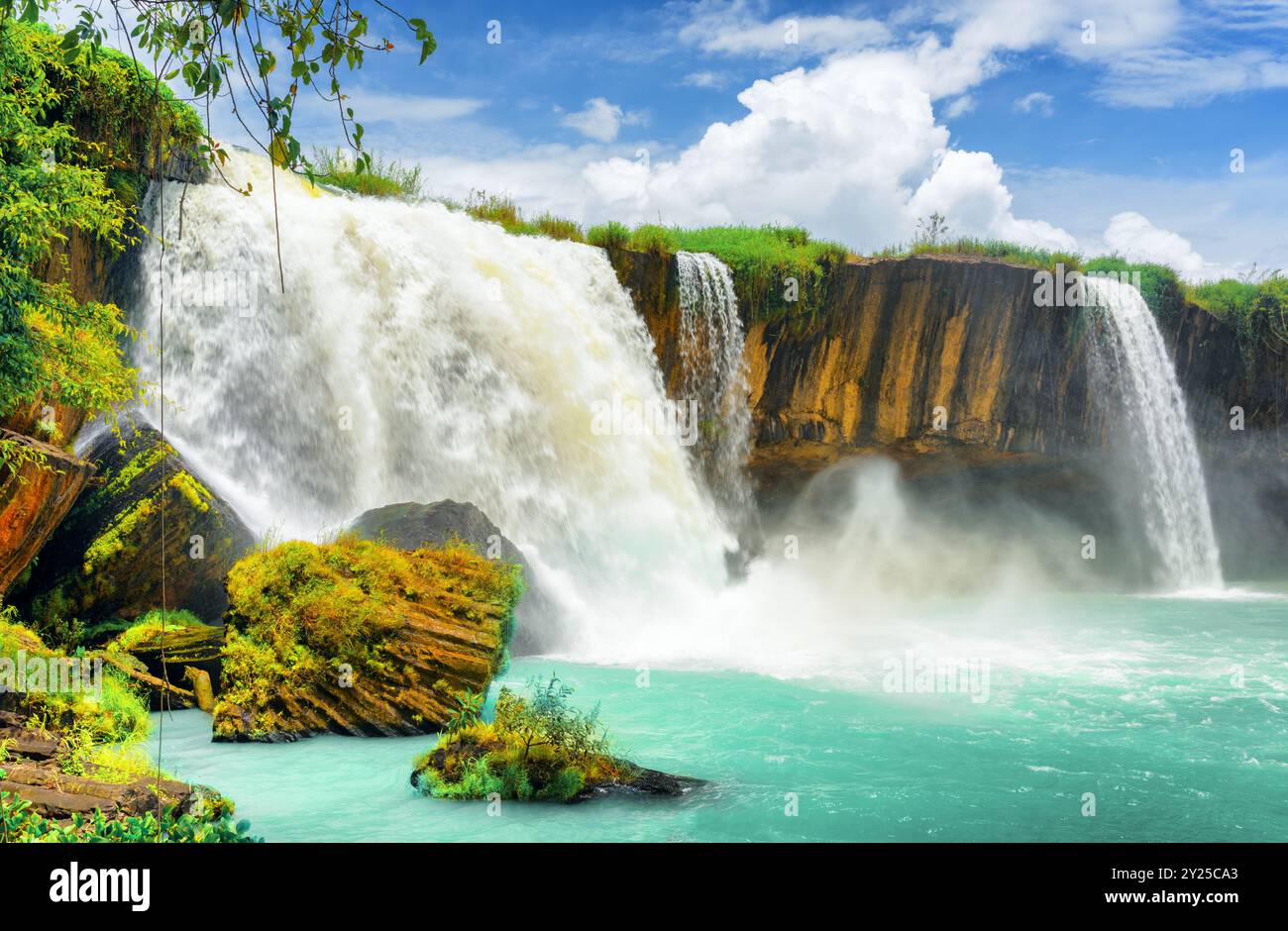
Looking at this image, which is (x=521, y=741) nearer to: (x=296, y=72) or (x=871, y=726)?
(x=871, y=726)

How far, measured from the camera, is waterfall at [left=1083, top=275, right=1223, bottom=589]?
22.6 m

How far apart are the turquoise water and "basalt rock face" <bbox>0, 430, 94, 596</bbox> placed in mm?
2004

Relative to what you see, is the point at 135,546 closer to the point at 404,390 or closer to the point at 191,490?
the point at 191,490

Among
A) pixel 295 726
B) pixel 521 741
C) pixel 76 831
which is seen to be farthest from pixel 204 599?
pixel 76 831

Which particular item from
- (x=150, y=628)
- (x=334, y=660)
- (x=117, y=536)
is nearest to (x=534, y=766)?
(x=334, y=660)

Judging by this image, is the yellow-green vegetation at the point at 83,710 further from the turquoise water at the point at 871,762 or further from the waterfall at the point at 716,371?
the waterfall at the point at 716,371

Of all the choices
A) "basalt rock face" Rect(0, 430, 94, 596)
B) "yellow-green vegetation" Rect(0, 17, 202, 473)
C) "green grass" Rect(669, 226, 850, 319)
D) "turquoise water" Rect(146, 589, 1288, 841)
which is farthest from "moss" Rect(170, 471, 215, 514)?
"green grass" Rect(669, 226, 850, 319)

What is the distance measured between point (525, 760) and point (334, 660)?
7.49ft

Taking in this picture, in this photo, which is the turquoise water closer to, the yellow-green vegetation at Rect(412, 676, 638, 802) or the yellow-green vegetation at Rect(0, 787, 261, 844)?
the yellow-green vegetation at Rect(412, 676, 638, 802)

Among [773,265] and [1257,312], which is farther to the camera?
[1257,312]

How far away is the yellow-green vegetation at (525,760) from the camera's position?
6.51m

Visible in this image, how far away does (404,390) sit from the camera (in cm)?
1441

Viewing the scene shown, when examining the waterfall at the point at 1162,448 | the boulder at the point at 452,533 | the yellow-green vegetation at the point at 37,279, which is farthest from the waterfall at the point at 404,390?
the waterfall at the point at 1162,448
